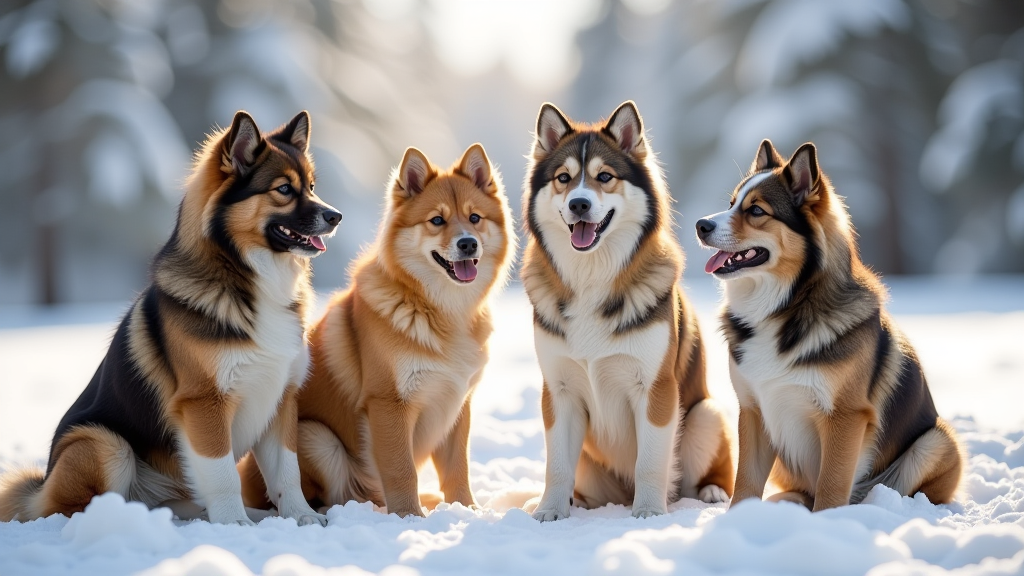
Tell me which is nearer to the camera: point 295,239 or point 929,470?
point 929,470

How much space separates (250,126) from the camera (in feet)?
12.7

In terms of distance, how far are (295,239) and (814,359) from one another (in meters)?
2.68

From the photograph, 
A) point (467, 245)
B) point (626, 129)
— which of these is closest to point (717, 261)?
point (626, 129)

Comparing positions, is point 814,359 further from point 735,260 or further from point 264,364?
point 264,364

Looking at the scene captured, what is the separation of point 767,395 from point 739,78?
14.9 metres

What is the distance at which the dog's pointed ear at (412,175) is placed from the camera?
176 inches

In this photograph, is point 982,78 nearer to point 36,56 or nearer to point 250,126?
point 250,126

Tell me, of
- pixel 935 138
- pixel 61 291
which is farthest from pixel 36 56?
pixel 935 138

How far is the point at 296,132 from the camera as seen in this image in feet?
14.2

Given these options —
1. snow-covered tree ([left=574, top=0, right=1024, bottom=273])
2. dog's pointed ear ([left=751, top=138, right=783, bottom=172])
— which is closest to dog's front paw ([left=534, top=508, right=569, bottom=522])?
dog's pointed ear ([left=751, top=138, right=783, bottom=172])

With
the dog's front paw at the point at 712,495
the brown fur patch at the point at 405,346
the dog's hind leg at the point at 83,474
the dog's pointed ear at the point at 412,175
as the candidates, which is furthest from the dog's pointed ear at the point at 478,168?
the dog's hind leg at the point at 83,474

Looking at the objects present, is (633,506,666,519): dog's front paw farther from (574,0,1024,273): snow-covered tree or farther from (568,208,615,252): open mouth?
(574,0,1024,273): snow-covered tree

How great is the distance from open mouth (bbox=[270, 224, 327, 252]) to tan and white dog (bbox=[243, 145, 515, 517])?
486 millimetres

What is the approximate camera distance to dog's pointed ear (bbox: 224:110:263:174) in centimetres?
384
